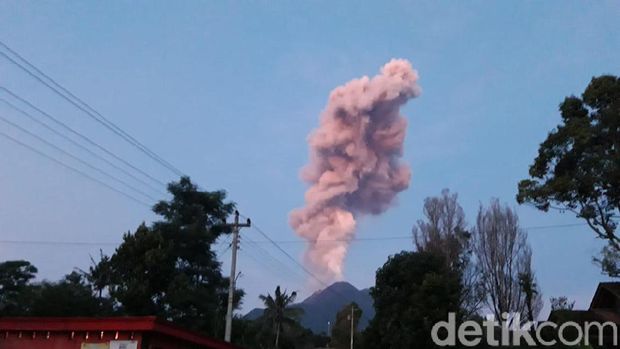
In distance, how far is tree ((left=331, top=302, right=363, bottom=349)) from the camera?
64.9m

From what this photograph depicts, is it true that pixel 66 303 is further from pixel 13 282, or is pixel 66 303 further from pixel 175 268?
pixel 13 282

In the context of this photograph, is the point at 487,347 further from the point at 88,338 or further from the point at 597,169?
the point at 88,338

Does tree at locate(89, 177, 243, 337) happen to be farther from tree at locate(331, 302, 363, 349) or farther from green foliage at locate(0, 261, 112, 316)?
tree at locate(331, 302, 363, 349)

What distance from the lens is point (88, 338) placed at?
14.6 m

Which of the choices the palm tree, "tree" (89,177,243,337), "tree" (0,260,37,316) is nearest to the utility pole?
"tree" (89,177,243,337)

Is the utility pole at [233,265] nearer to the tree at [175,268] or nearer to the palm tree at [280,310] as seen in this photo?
the tree at [175,268]

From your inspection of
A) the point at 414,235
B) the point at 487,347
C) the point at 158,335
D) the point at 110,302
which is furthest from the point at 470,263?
the point at 158,335

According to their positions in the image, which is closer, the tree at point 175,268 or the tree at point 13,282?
the tree at point 175,268

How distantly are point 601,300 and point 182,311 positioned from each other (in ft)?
73.1

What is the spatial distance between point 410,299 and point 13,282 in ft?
92.2

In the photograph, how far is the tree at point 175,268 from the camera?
114 ft

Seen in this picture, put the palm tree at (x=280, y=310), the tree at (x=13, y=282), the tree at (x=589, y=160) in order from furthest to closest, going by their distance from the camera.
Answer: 1. the palm tree at (x=280, y=310)
2. the tree at (x=13, y=282)
3. the tree at (x=589, y=160)

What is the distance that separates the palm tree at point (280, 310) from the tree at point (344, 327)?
6986 millimetres

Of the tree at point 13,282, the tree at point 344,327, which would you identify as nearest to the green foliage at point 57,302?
the tree at point 13,282
